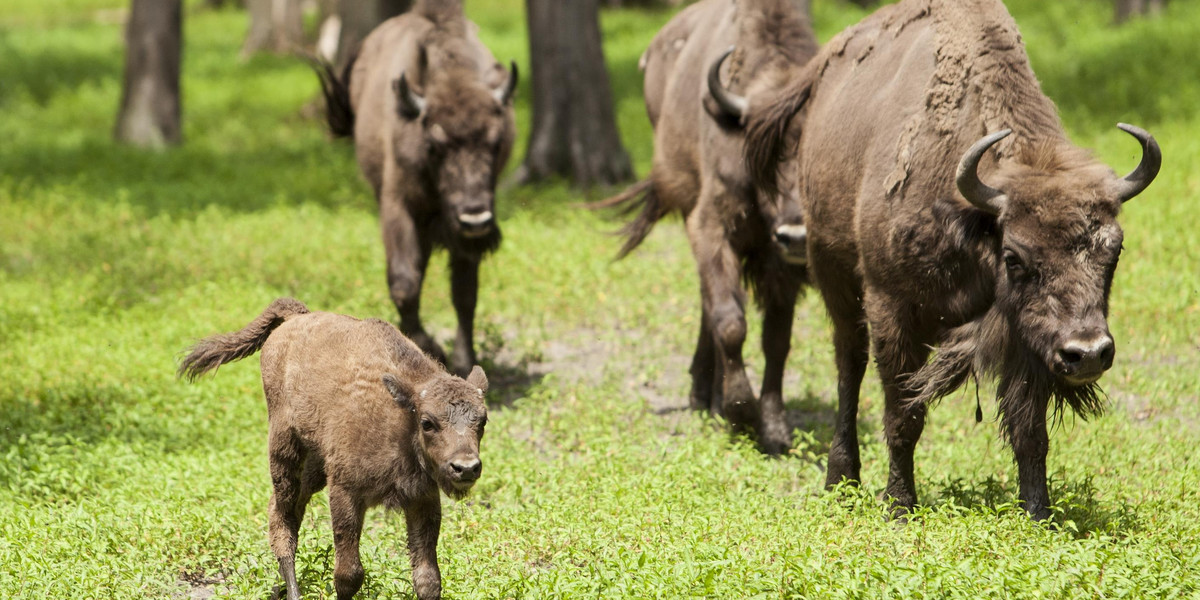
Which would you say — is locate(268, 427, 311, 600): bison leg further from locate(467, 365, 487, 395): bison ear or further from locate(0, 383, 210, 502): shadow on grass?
locate(0, 383, 210, 502): shadow on grass

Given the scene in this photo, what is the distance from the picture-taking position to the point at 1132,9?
2042 centimetres

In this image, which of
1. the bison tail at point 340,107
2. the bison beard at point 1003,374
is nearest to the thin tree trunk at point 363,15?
the bison tail at point 340,107

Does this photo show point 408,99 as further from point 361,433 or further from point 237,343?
point 361,433

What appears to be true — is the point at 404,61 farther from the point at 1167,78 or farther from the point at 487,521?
the point at 1167,78

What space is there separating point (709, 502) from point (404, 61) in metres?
4.72

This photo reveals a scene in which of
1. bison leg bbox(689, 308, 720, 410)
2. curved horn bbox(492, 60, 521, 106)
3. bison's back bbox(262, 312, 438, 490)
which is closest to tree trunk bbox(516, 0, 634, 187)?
curved horn bbox(492, 60, 521, 106)

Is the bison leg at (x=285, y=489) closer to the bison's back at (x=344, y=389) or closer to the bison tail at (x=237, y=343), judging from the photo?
the bison's back at (x=344, y=389)

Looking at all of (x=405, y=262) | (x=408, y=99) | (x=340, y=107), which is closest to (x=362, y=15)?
(x=340, y=107)

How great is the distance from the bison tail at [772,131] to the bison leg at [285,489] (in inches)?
125

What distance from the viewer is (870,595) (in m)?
4.57

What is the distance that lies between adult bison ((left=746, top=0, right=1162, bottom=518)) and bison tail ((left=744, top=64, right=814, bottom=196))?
48cm

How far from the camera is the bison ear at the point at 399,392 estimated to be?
4844mm

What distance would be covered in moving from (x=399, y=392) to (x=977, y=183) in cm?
243

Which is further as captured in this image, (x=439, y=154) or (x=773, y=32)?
(x=439, y=154)
